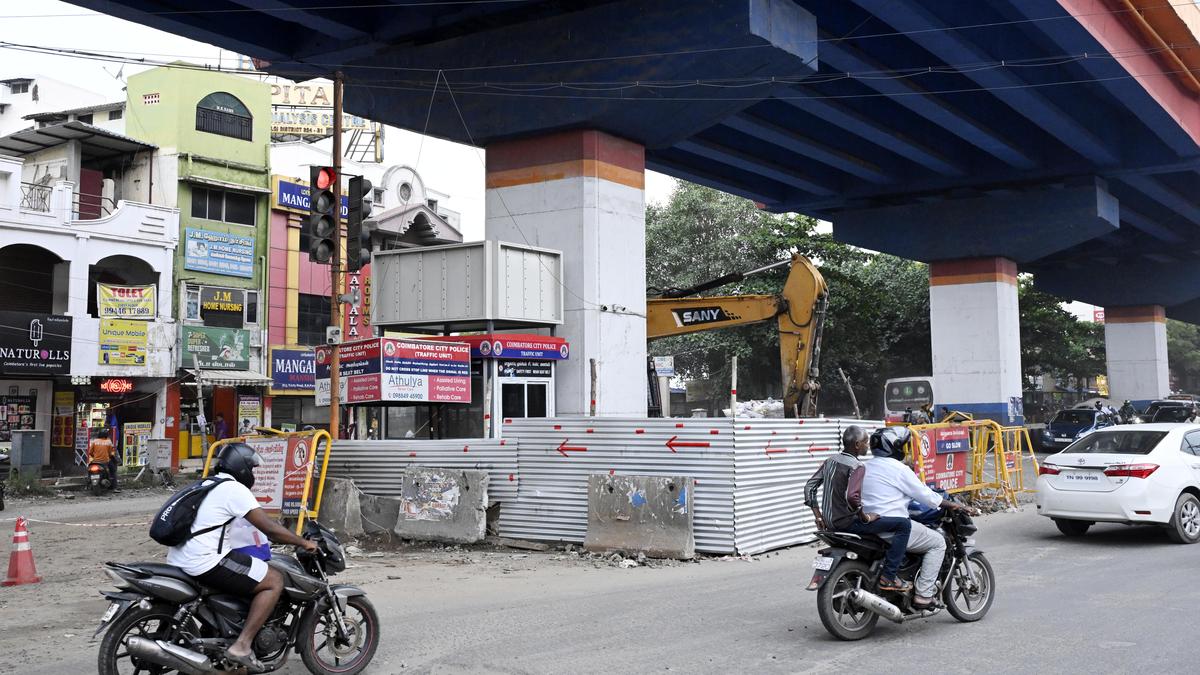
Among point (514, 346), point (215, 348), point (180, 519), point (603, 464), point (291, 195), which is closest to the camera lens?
point (180, 519)

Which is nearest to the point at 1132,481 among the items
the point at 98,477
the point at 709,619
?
the point at 709,619

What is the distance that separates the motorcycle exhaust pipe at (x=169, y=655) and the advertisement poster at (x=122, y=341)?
85.8ft

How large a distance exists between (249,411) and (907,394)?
25564 millimetres

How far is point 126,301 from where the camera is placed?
29.5 meters

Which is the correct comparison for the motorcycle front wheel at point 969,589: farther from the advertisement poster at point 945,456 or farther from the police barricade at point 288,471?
the police barricade at point 288,471

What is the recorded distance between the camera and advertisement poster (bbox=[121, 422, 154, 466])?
97.6 ft

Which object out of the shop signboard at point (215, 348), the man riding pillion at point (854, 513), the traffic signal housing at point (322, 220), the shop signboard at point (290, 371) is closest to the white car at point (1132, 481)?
the man riding pillion at point (854, 513)

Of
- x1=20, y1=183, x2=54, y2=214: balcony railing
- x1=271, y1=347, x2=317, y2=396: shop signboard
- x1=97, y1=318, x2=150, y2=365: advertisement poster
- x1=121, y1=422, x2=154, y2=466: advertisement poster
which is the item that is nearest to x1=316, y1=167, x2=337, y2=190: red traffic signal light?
x1=97, y1=318, x2=150, y2=365: advertisement poster

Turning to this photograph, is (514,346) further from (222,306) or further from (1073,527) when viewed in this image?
(222,306)

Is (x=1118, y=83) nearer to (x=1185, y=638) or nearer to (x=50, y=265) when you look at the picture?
(x=1185, y=638)

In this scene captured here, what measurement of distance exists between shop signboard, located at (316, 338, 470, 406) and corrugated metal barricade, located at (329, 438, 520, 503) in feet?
5.09

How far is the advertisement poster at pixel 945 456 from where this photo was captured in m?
15.1

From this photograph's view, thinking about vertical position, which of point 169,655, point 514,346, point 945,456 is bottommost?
point 169,655

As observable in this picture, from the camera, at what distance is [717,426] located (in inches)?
463
